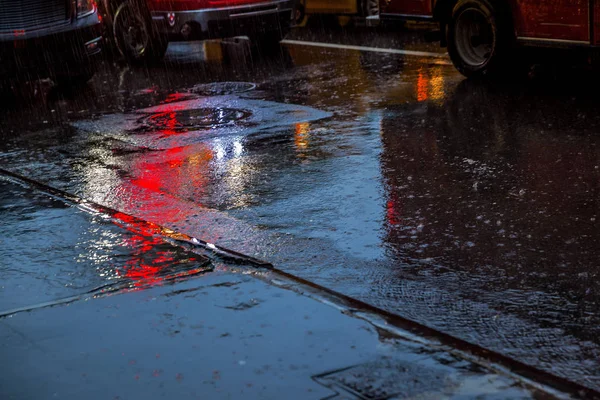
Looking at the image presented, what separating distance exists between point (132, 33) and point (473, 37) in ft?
19.7

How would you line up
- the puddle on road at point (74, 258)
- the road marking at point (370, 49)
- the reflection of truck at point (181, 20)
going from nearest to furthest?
1. the puddle on road at point (74, 258)
2. the road marking at point (370, 49)
3. the reflection of truck at point (181, 20)

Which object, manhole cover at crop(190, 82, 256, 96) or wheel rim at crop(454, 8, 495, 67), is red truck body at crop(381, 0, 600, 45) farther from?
manhole cover at crop(190, 82, 256, 96)

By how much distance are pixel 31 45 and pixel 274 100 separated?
10.8 ft

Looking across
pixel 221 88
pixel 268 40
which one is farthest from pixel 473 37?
pixel 268 40

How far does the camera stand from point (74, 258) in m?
5.70

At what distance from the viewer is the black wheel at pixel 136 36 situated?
49.8 ft

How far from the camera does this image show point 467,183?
7.00 m

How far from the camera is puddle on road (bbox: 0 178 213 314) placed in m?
5.20

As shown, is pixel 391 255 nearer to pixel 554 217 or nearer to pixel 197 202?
pixel 554 217

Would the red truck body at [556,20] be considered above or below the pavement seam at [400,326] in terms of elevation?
above

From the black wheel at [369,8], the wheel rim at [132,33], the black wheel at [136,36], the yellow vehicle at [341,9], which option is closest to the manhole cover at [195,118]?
the black wheel at [136,36]

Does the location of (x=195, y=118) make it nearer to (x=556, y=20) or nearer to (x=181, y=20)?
(x=556, y=20)

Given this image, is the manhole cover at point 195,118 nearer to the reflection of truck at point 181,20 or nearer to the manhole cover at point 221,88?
the manhole cover at point 221,88

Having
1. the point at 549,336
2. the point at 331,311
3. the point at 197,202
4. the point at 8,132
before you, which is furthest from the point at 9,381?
the point at 8,132
